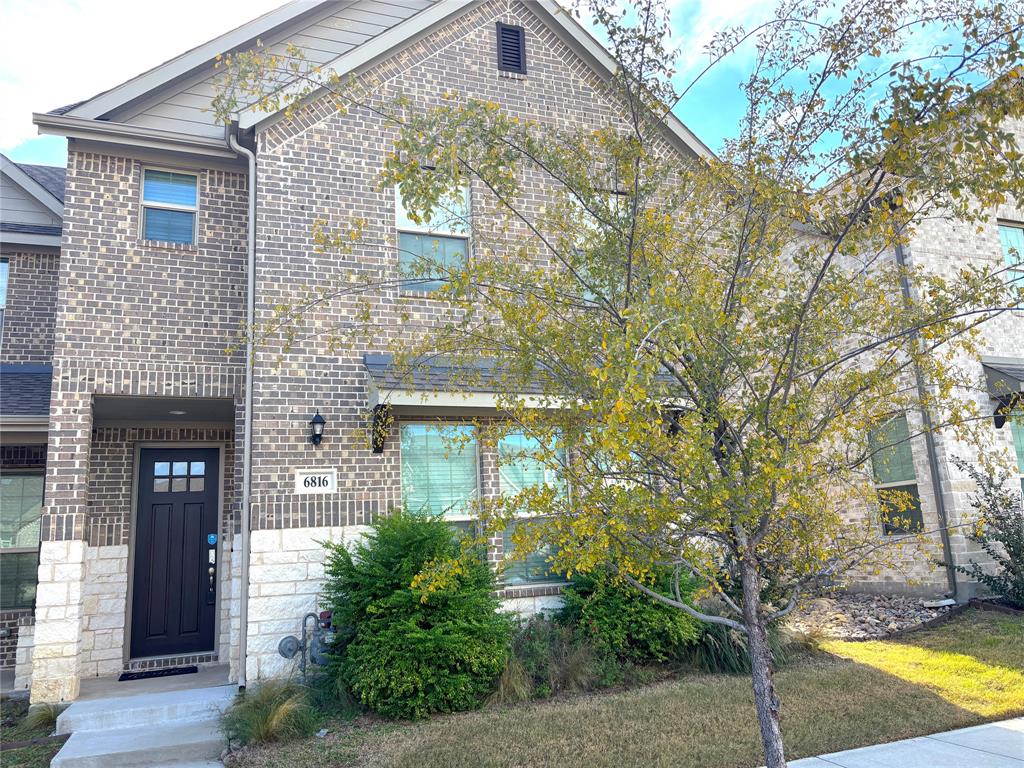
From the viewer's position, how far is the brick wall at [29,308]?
1015 cm

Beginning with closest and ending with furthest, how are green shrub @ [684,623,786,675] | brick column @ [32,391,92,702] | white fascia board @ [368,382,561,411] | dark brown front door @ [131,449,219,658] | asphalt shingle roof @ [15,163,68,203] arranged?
1. brick column @ [32,391,92,702]
2. white fascia board @ [368,382,561,411]
3. green shrub @ [684,623,786,675]
4. dark brown front door @ [131,449,219,658]
5. asphalt shingle roof @ [15,163,68,203]

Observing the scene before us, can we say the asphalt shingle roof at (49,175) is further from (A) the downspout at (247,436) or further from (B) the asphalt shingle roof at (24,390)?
(A) the downspout at (247,436)

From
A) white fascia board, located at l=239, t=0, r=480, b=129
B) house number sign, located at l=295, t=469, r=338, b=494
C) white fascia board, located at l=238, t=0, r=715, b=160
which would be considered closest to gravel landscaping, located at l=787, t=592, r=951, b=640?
house number sign, located at l=295, t=469, r=338, b=494

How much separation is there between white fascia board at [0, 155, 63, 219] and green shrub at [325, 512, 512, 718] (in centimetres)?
673

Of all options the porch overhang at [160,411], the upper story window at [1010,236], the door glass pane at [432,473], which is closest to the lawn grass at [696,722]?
the door glass pane at [432,473]

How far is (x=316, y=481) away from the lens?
27.8ft

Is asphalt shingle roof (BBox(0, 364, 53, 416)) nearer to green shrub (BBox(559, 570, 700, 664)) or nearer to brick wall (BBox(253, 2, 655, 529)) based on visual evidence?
brick wall (BBox(253, 2, 655, 529))

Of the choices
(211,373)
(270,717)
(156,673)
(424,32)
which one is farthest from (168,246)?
(270,717)

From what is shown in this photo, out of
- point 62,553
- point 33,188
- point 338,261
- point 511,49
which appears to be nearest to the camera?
point 62,553

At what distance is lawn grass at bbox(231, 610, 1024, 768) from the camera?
5.92 m

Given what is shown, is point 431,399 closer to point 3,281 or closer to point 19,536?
point 19,536

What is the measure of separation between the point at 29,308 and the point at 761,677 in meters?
10.4

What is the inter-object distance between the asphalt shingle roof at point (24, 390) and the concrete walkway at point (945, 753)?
29.5 feet

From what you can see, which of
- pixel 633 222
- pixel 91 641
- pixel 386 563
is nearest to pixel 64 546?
pixel 91 641
